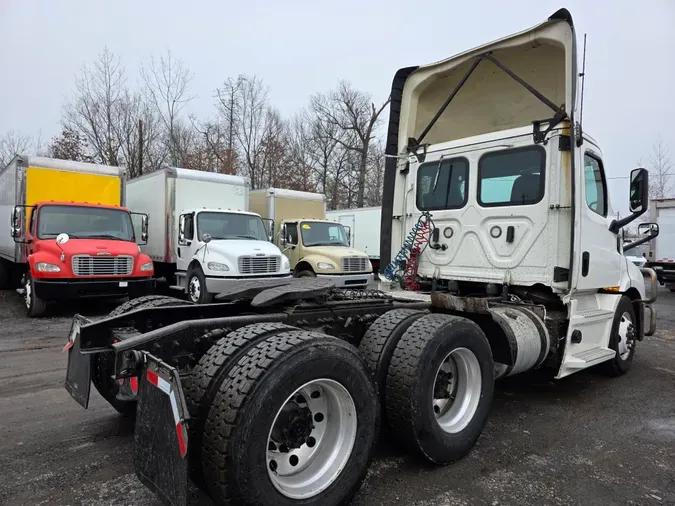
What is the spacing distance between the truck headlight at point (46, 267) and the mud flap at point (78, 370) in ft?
21.8

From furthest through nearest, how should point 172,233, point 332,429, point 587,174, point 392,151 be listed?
point 172,233
point 392,151
point 587,174
point 332,429

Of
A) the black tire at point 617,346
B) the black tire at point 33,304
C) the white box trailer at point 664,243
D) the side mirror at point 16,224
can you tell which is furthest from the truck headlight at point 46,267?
the white box trailer at point 664,243

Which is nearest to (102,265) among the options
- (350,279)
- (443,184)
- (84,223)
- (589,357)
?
(84,223)

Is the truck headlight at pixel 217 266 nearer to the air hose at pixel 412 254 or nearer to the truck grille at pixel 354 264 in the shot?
the truck grille at pixel 354 264

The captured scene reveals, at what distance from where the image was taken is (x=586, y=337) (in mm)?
4898

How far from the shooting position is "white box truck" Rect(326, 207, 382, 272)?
69.0 feet

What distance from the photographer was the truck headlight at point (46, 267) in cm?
890

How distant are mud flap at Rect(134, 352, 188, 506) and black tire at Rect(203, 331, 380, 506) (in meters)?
0.16

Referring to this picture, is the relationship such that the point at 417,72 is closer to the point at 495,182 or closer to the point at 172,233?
the point at 495,182

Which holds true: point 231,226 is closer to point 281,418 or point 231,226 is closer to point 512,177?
point 512,177

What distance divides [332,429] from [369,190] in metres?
36.8

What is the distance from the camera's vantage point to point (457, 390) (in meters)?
3.61

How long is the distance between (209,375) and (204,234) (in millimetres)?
9108

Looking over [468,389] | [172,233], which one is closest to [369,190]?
[172,233]
